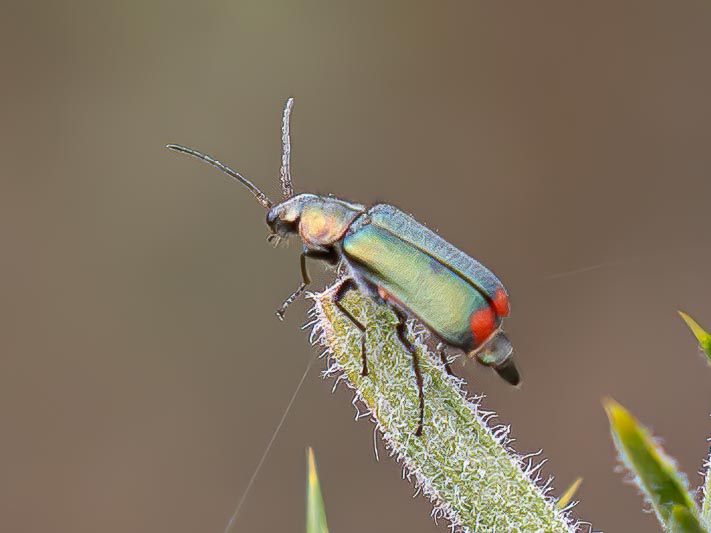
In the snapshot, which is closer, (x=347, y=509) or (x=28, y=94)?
(x=347, y=509)

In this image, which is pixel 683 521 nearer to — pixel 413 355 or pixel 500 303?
pixel 413 355

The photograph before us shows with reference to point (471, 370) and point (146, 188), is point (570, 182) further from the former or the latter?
point (471, 370)

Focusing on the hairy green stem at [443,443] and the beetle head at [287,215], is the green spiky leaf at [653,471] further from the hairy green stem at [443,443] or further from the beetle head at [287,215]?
the beetle head at [287,215]

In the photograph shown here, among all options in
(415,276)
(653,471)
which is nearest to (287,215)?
(415,276)

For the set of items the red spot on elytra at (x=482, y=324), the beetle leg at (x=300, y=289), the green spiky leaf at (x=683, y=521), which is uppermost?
A: the beetle leg at (x=300, y=289)

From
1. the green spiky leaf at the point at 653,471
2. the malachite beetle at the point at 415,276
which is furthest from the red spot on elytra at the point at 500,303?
the green spiky leaf at the point at 653,471

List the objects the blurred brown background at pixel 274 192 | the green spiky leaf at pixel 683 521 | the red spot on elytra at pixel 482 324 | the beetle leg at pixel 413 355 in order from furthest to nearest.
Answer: the blurred brown background at pixel 274 192 < the red spot on elytra at pixel 482 324 < the beetle leg at pixel 413 355 < the green spiky leaf at pixel 683 521

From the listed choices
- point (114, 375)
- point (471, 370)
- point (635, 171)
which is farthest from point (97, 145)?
point (471, 370)
